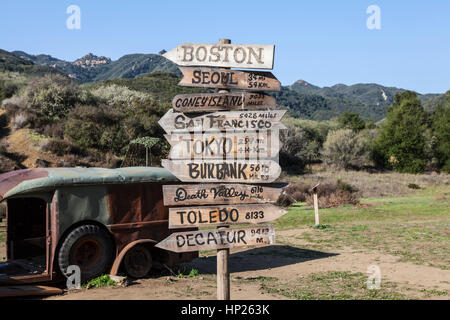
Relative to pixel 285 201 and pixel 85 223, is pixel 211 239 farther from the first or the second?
pixel 285 201

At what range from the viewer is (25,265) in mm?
10273

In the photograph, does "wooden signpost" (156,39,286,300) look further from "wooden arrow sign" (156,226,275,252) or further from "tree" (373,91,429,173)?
"tree" (373,91,429,173)

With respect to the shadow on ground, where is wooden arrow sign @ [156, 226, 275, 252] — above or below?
above

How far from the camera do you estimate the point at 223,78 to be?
5.96 meters

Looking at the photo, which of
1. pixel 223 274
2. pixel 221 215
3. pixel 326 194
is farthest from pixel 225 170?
pixel 326 194

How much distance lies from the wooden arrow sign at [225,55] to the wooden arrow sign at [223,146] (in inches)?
35.6

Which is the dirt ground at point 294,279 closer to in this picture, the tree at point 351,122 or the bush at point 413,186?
the bush at point 413,186

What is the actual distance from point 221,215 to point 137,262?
5454mm

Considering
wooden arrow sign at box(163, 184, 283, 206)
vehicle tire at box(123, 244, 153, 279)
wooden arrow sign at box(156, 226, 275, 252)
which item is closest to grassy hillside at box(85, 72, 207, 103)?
vehicle tire at box(123, 244, 153, 279)

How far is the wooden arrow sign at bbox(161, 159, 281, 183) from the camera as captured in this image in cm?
577

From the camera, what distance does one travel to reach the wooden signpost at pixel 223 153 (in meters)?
5.67

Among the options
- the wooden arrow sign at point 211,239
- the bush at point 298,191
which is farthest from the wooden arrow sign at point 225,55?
the bush at point 298,191
